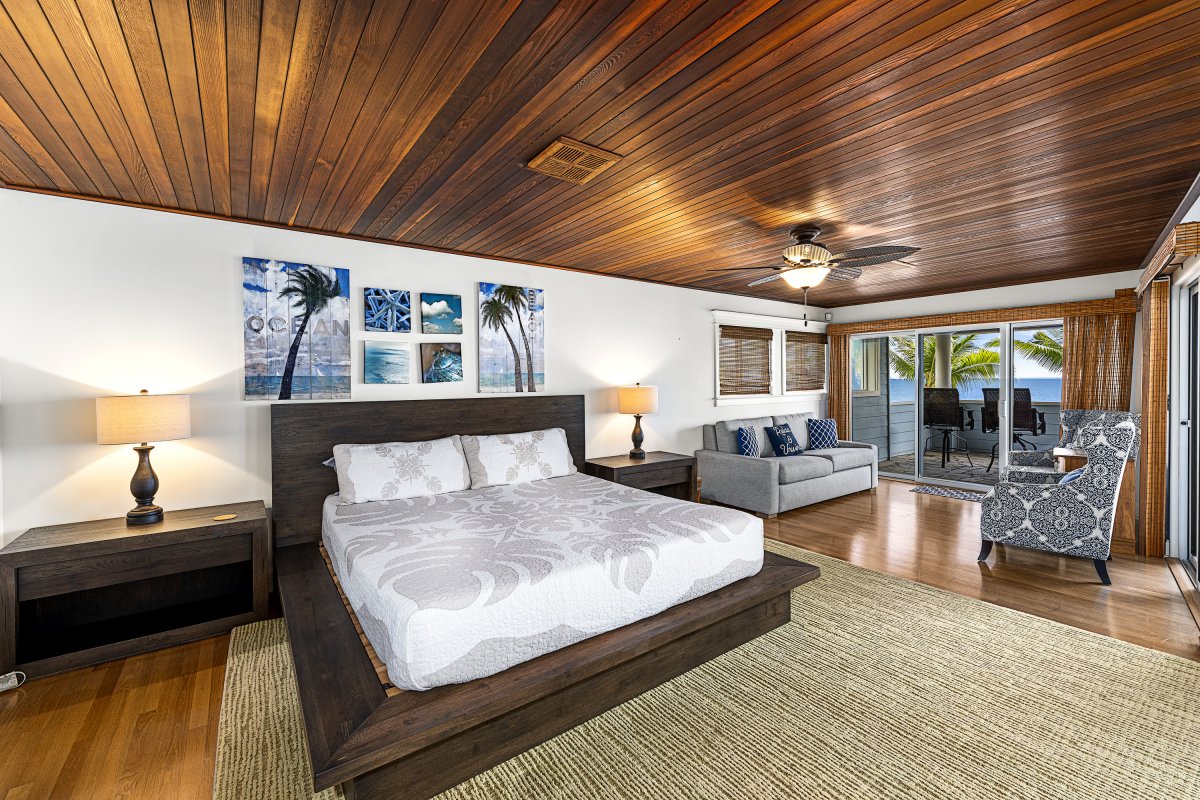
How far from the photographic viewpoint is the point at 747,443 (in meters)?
5.63

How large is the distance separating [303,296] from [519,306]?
5.40ft

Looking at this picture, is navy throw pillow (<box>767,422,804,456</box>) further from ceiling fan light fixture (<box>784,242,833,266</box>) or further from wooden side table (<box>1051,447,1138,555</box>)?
ceiling fan light fixture (<box>784,242,833,266</box>)

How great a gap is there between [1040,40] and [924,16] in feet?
1.43

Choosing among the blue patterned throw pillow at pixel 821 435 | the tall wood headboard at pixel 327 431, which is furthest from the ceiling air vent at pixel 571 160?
the blue patterned throw pillow at pixel 821 435

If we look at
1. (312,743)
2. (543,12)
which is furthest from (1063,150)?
(312,743)

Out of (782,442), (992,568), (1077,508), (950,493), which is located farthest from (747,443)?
(1077,508)

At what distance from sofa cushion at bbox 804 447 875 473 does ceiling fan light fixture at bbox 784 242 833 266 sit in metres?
2.78

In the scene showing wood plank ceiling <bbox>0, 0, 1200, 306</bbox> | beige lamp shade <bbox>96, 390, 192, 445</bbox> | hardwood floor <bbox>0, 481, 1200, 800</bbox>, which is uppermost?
wood plank ceiling <bbox>0, 0, 1200, 306</bbox>

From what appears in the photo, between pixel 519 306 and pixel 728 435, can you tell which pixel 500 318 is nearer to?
pixel 519 306

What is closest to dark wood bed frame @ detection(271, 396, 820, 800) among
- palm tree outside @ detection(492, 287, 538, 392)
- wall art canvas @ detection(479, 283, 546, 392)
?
wall art canvas @ detection(479, 283, 546, 392)

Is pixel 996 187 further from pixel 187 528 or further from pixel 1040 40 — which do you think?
pixel 187 528

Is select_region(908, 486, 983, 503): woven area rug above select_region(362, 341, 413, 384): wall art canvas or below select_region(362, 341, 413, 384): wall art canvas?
below

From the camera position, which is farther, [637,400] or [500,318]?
[637,400]

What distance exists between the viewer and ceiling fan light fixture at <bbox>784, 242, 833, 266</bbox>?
3502 millimetres
